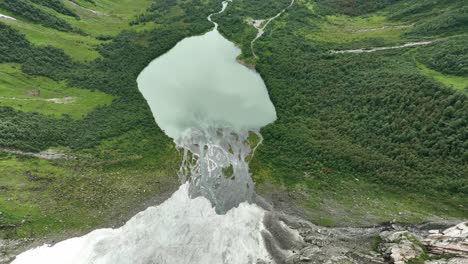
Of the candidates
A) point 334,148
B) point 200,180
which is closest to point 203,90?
point 200,180

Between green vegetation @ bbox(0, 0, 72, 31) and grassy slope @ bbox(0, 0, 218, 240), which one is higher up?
green vegetation @ bbox(0, 0, 72, 31)

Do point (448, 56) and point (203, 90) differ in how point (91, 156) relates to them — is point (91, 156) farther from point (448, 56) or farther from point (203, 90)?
point (448, 56)

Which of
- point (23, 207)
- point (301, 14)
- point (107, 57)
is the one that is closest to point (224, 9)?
point (301, 14)

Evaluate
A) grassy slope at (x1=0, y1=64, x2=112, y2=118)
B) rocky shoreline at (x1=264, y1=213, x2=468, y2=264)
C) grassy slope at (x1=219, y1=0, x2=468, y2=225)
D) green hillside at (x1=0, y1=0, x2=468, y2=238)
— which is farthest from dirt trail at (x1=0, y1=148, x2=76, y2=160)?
rocky shoreline at (x1=264, y1=213, x2=468, y2=264)

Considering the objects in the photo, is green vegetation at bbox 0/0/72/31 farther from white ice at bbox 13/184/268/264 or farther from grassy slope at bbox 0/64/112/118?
white ice at bbox 13/184/268/264

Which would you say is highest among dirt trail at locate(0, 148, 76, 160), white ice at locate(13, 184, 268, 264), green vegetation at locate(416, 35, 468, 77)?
green vegetation at locate(416, 35, 468, 77)

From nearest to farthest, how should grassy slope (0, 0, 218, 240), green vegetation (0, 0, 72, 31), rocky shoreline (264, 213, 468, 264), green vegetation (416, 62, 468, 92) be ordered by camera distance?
rocky shoreline (264, 213, 468, 264) < grassy slope (0, 0, 218, 240) < green vegetation (416, 62, 468, 92) < green vegetation (0, 0, 72, 31)

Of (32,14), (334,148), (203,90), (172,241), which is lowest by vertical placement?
(172,241)
